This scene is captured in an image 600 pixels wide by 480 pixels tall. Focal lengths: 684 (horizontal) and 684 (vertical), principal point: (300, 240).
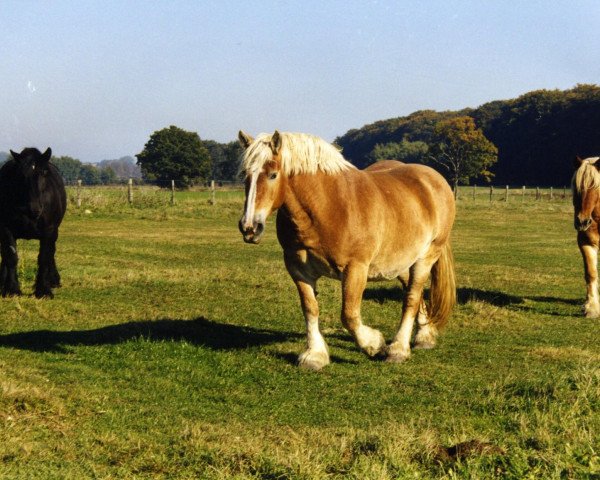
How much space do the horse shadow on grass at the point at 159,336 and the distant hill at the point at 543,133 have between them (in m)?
72.9

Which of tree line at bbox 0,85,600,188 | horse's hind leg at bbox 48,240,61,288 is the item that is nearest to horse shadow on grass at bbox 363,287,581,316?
horse's hind leg at bbox 48,240,61,288

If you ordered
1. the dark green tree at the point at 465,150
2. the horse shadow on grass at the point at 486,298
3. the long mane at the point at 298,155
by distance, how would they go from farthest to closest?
1. the dark green tree at the point at 465,150
2. the horse shadow on grass at the point at 486,298
3. the long mane at the point at 298,155

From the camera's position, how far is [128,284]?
12.7 metres

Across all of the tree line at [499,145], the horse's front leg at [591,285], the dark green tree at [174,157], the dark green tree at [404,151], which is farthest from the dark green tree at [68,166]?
the horse's front leg at [591,285]

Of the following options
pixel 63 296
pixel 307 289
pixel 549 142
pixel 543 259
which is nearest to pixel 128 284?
pixel 63 296

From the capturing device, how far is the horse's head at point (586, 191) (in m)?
10.7

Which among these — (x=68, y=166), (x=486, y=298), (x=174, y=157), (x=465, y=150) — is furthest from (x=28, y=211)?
(x=68, y=166)

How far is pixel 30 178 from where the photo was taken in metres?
10.8

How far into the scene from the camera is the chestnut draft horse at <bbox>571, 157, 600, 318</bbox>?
10.7 meters

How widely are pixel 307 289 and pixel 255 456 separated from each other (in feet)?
10.3

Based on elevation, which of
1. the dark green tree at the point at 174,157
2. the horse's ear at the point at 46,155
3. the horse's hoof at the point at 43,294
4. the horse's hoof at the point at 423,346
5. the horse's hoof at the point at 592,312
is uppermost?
the dark green tree at the point at 174,157

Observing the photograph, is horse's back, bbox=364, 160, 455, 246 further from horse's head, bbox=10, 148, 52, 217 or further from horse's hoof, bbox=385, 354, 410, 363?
horse's head, bbox=10, 148, 52, 217

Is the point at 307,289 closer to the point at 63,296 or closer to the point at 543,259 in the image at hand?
the point at 63,296

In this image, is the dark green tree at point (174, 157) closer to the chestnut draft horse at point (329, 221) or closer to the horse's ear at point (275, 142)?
the chestnut draft horse at point (329, 221)
